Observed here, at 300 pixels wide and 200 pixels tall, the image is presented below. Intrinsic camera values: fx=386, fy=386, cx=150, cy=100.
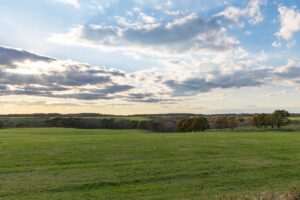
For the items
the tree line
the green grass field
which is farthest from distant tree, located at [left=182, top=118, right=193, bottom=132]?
the green grass field

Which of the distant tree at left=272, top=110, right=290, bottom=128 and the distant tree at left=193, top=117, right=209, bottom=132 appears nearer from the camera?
the distant tree at left=193, top=117, right=209, bottom=132

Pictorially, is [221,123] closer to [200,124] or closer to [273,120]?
[200,124]

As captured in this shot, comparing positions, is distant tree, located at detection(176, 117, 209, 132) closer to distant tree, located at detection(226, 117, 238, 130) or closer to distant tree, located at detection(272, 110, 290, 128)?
distant tree, located at detection(226, 117, 238, 130)

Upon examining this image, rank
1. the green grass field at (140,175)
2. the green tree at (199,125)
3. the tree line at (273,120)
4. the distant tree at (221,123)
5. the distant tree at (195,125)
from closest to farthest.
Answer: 1. the green grass field at (140,175)
2. the green tree at (199,125)
3. the distant tree at (195,125)
4. the tree line at (273,120)
5. the distant tree at (221,123)

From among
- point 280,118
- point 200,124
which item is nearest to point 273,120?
point 280,118

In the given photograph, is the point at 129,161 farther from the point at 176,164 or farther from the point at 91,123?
the point at 91,123

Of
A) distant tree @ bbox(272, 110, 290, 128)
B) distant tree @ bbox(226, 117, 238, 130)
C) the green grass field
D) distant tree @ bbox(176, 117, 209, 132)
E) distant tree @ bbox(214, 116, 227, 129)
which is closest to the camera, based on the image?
the green grass field

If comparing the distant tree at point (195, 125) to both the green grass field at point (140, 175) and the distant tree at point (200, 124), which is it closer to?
the distant tree at point (200, 124)

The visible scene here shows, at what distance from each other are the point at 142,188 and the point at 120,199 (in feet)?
7.87

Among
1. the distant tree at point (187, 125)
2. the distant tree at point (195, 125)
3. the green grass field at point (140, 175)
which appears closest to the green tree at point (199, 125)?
the distant tree at point (195, 125)

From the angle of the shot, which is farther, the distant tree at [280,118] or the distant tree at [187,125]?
the distant tree at [280,118]

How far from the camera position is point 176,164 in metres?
27.3

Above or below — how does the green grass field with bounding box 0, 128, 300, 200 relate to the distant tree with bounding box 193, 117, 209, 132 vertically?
below

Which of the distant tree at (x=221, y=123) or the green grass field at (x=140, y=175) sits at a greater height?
the distant tree at (x=221, y=123)
